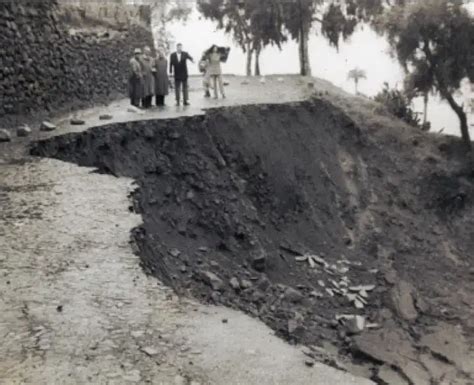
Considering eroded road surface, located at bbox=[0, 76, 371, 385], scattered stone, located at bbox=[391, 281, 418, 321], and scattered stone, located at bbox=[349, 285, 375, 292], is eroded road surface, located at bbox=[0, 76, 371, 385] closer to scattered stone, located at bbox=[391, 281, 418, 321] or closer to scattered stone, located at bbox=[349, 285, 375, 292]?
scattered stone, located at bbox=[349, 285, 375, 292]

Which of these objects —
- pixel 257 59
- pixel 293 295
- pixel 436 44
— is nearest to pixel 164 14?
pixel 257 59

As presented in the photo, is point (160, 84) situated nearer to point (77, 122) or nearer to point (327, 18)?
point (77, 122)

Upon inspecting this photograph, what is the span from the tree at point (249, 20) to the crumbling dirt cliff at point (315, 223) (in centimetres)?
953

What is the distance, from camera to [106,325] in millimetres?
5527

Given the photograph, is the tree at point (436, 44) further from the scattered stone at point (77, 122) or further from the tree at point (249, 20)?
the scattered stone at point (77, 122)

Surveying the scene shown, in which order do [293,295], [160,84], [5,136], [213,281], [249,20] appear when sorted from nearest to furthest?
[213,281]
[293,295]
[5,136]
[160,84]
[249,20]

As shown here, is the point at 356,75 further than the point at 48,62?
Yes

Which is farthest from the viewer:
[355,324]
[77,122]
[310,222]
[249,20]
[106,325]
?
[249,20]

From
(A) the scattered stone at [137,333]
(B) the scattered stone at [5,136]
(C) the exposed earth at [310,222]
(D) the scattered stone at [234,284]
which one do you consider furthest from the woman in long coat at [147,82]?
(A) the scattered stone at [137,333]

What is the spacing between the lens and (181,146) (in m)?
13.5

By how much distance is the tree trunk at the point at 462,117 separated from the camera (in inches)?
795

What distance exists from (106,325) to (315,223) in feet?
35.8

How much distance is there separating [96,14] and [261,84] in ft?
22.8

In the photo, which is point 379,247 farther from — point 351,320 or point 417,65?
point 417,65
